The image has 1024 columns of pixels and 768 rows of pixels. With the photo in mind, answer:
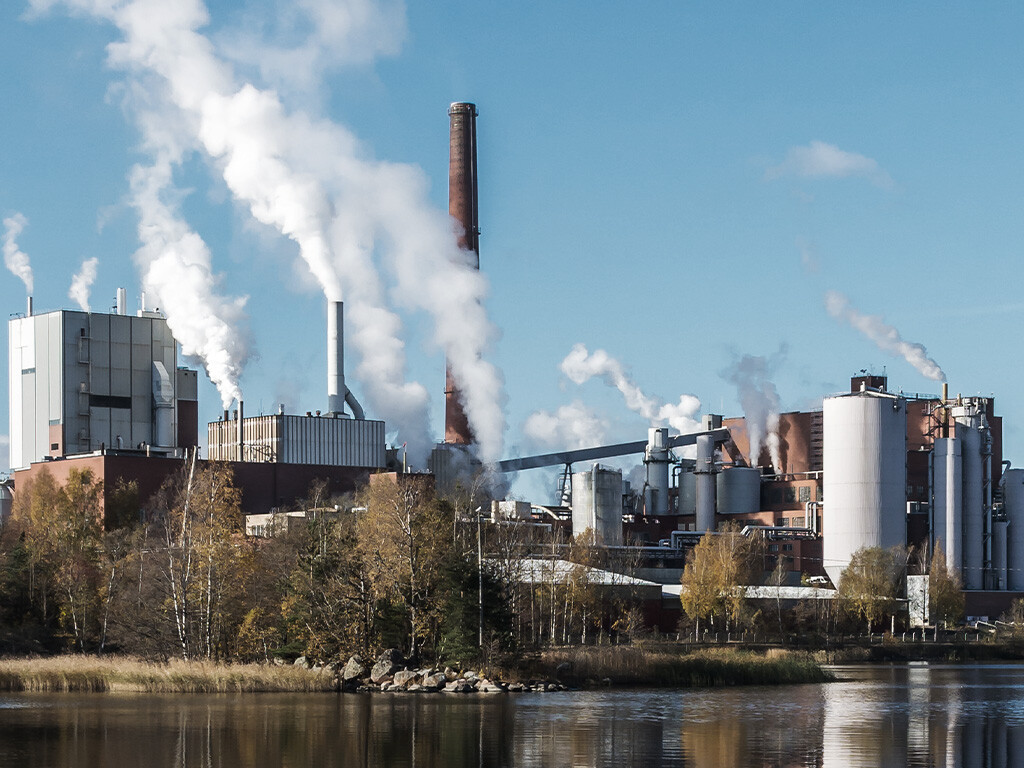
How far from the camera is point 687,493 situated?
120 metres

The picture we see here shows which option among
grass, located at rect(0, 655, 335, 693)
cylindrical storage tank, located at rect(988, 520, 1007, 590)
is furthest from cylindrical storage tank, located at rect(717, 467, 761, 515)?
grass, located at rect(0, 655, 335, 693)

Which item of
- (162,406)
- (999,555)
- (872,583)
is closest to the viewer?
(872,583)

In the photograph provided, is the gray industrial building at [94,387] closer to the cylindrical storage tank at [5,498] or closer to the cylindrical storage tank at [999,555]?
the cylindrical storage tank at [5,498]

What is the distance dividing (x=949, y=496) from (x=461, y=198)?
1489 inches

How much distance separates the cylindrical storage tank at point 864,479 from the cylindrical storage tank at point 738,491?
1127 cm

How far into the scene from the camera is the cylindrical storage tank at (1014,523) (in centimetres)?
10938

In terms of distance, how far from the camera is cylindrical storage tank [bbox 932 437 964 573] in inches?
4188

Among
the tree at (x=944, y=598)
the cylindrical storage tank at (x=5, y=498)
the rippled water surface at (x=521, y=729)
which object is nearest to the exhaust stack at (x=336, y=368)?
the cylindrical storage tank at (x=5, y=498)

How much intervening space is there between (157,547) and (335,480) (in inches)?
1669

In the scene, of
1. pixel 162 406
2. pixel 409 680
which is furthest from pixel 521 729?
pixel 162 406

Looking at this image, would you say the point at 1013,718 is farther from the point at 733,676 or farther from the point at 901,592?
the point at 901,592

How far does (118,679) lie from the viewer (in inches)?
1938

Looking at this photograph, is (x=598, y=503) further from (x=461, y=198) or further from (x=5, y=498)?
(x=5, y=498)

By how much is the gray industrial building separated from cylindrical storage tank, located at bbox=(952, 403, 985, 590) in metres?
51.1
